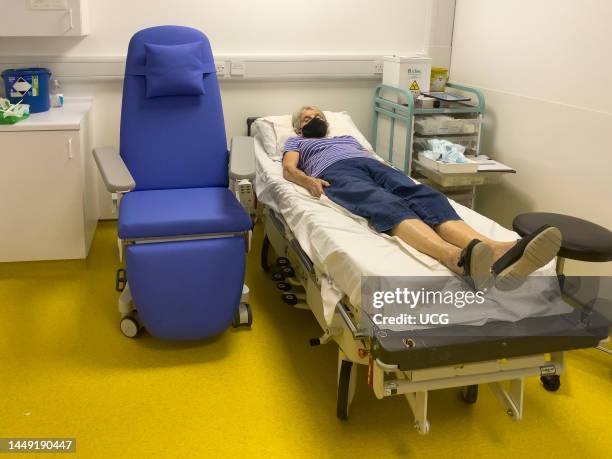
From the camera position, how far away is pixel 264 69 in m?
3.61

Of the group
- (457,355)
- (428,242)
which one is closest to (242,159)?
(428,242)

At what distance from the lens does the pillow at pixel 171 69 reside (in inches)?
106

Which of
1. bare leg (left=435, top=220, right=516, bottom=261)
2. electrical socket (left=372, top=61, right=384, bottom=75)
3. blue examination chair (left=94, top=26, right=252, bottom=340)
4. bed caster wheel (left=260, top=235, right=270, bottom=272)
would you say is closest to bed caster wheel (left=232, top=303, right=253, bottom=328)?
blue examination chair (left=94, top=26, right=252, bottom=340)

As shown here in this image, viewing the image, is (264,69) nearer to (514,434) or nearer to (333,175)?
(333,175)

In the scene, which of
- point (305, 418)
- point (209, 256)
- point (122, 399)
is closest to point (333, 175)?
point (209, 256)

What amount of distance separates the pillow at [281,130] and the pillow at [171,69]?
2.11ft

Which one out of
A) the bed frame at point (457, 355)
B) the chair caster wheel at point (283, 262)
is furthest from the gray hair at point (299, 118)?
the bed frame at point (457, 355)

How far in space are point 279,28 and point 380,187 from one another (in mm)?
1490

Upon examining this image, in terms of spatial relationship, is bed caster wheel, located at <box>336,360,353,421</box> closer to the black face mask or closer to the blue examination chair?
the blue examination chair

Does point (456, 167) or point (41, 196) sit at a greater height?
point (456, 167)

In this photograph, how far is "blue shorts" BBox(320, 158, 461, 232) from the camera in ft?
7.47

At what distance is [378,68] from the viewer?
12.4ft

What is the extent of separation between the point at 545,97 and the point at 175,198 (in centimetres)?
189

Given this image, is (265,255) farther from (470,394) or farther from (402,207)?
(470,394)
